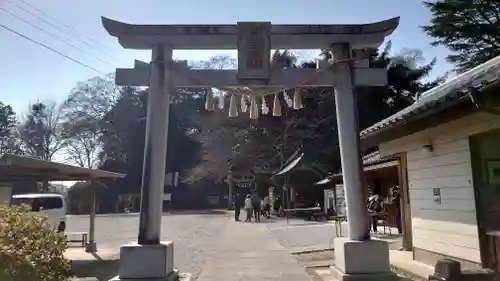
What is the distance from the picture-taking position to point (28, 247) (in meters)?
4.80

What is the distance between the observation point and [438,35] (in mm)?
26734

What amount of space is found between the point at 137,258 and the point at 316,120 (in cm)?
2758

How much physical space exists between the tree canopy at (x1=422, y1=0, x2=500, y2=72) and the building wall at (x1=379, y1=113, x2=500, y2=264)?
18.4m

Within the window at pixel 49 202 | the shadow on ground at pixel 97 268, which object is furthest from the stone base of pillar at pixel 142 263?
the window at pixel 49 202

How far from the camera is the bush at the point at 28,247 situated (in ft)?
14.5

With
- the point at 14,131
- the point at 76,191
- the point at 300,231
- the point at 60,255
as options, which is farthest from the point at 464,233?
the point at 14,131

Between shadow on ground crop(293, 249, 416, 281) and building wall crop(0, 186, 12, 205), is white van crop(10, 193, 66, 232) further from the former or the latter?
shadow on ground crop(293, 249, 416, 281)

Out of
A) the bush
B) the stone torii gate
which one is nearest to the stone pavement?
the stone torii gate

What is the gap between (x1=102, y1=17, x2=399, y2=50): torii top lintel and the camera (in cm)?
793

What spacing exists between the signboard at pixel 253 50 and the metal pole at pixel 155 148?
1.27m

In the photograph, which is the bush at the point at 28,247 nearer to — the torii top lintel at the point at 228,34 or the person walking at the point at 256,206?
the torii top lintel at the point at 228,34

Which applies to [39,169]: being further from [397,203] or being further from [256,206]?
[256,206]

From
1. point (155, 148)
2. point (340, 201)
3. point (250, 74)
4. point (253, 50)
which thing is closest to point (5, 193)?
point (155, 148)

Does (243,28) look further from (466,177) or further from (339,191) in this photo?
(339,191)
